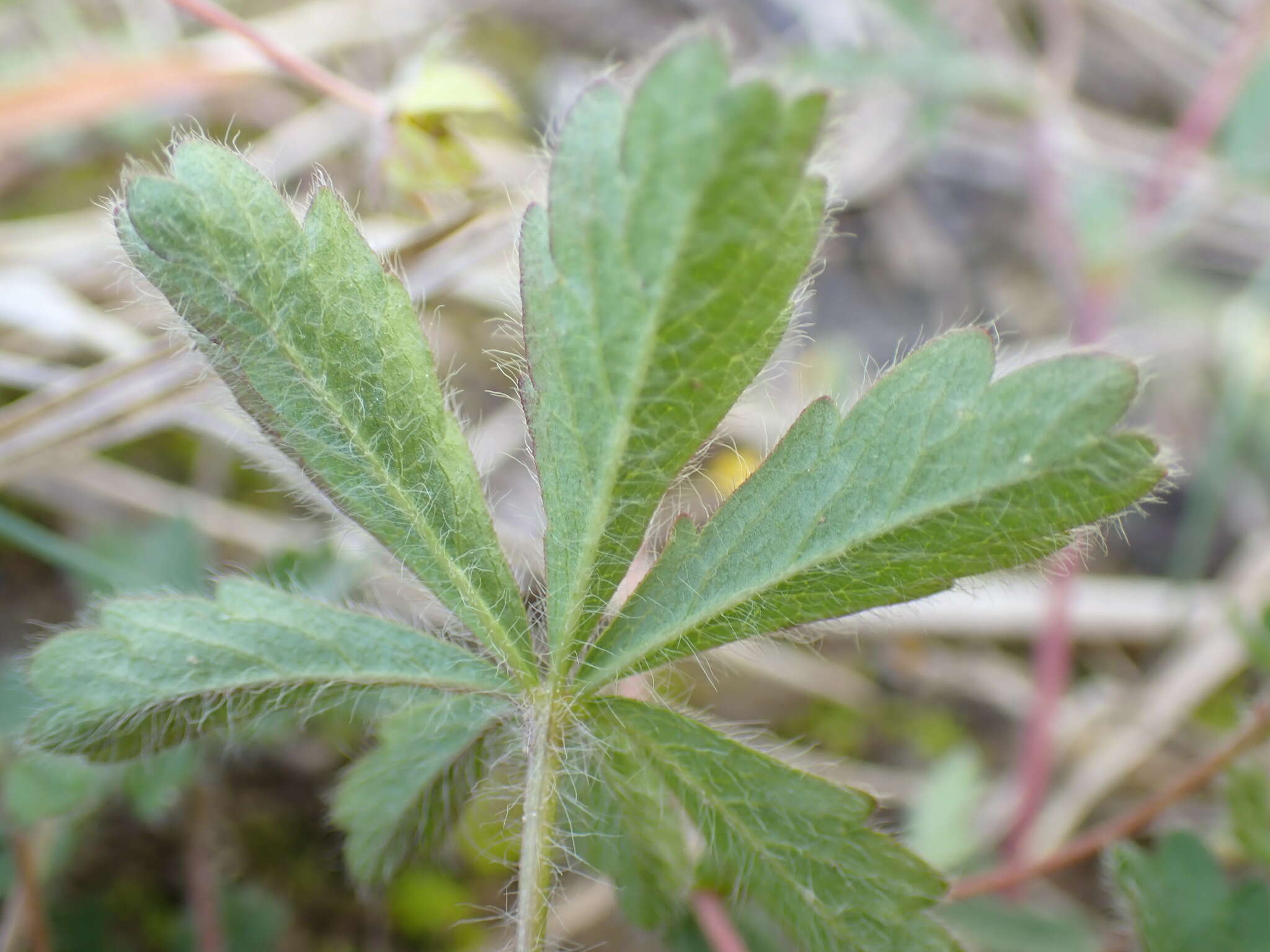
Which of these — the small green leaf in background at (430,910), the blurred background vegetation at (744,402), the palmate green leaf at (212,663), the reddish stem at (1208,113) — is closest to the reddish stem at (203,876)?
the blurred background vegetation at (744,402)

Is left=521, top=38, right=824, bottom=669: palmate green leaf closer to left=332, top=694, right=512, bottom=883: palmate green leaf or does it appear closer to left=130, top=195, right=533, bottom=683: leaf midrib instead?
left=130, top=195, right=533, bottom=683: leaf midrib

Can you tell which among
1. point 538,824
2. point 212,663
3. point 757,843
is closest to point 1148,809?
point 757,843

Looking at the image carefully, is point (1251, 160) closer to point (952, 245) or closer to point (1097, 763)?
point (952, 245)

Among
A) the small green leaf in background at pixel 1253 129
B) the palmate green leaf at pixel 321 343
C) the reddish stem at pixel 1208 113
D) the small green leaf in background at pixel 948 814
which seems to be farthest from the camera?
the reddish stem at pixel 1208 113

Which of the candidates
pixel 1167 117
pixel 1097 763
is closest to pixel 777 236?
pixel 1097 763

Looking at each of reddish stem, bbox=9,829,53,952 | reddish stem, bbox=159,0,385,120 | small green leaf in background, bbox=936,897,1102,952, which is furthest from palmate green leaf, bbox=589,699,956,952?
reddish stem, bbox=159,0,385,120

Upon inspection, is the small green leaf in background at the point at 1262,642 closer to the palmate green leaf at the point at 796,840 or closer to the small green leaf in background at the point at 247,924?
the palmate green leaf at the point at 796,840
